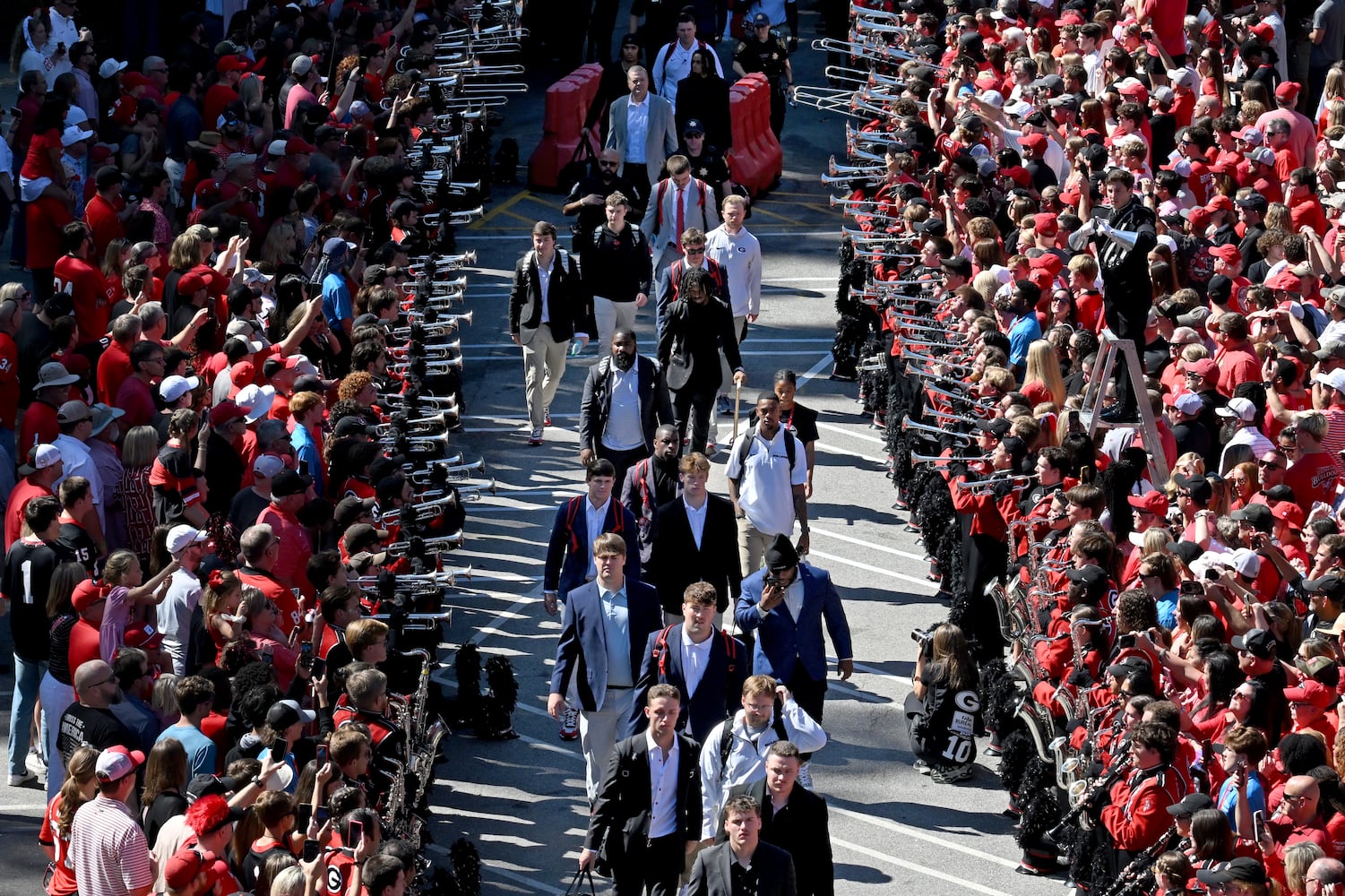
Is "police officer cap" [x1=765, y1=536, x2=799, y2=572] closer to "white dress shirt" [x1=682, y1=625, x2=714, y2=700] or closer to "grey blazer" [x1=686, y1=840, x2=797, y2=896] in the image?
"white dress shirt" [x1=682, y1=625, x2=714, y2=700]

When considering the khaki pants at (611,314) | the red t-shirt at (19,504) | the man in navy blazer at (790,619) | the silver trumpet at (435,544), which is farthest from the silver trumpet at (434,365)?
the man in navy blazer at (790,619)

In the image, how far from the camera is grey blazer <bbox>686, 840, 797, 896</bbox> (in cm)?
970

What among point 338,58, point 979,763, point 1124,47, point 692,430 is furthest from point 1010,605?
point 338,58

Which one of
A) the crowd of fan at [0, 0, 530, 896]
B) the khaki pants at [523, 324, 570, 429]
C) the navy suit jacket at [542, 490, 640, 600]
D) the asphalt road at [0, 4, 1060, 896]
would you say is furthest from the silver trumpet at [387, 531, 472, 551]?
the khaki pants at [523, 324, 570, 429]

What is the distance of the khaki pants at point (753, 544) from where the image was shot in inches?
587

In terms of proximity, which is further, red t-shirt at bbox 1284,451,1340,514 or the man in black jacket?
the man in black jacket

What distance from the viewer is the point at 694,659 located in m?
11.8

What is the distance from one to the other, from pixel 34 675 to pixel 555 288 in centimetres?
629

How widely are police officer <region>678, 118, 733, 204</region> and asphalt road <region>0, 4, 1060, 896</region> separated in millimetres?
1424

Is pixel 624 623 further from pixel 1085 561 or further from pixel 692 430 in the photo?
pixel 692 430

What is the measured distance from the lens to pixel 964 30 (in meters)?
21.4

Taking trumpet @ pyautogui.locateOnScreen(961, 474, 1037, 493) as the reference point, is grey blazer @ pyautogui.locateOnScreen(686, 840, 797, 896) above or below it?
below

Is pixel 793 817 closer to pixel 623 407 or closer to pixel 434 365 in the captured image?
pixel 623 407

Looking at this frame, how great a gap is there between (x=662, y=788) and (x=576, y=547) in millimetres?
3046
